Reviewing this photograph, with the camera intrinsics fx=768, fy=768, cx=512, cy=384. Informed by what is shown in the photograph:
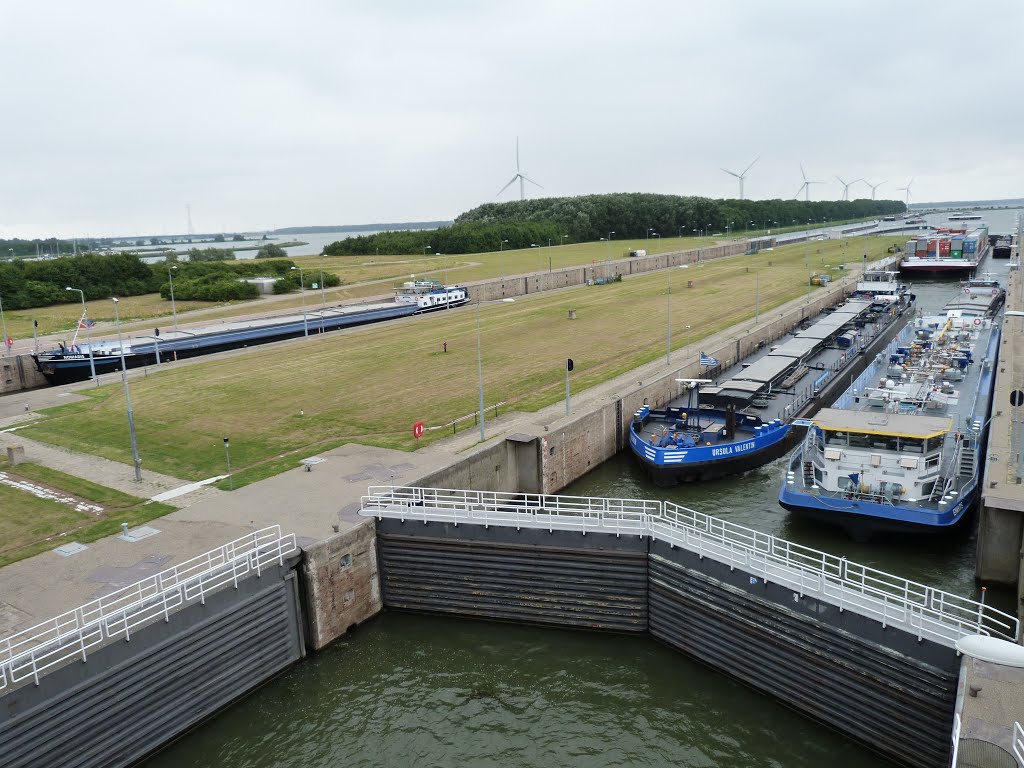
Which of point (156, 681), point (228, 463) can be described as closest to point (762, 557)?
point (156, 681)

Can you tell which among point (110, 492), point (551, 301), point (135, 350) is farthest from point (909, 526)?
point (551, 301)

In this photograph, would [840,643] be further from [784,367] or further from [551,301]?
[551,301]

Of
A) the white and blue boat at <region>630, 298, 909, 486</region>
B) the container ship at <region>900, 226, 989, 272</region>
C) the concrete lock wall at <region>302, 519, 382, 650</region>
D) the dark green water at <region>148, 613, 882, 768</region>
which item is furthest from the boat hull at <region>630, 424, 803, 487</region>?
the container ship at <region>900, 226, 989, 272</region>

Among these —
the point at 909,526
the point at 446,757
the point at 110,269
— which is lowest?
the point at 446,757

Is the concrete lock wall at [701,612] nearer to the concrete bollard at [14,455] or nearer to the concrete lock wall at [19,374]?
the concrete bollard at [14,455]

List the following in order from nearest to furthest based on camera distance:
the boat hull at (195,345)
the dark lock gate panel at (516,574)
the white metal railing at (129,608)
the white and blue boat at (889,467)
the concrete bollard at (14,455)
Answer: the white metal railing at (129,608), the dark lock gate panel at (516,574), the white and blue boat at (889,467), the concrete bollard at (14,455), the boat hull at (195,345)

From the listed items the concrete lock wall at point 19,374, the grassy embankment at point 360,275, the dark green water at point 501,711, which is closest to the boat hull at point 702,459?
the dark green water at point 501,711

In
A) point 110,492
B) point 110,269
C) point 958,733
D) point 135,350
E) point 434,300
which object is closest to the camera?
point 958,733
